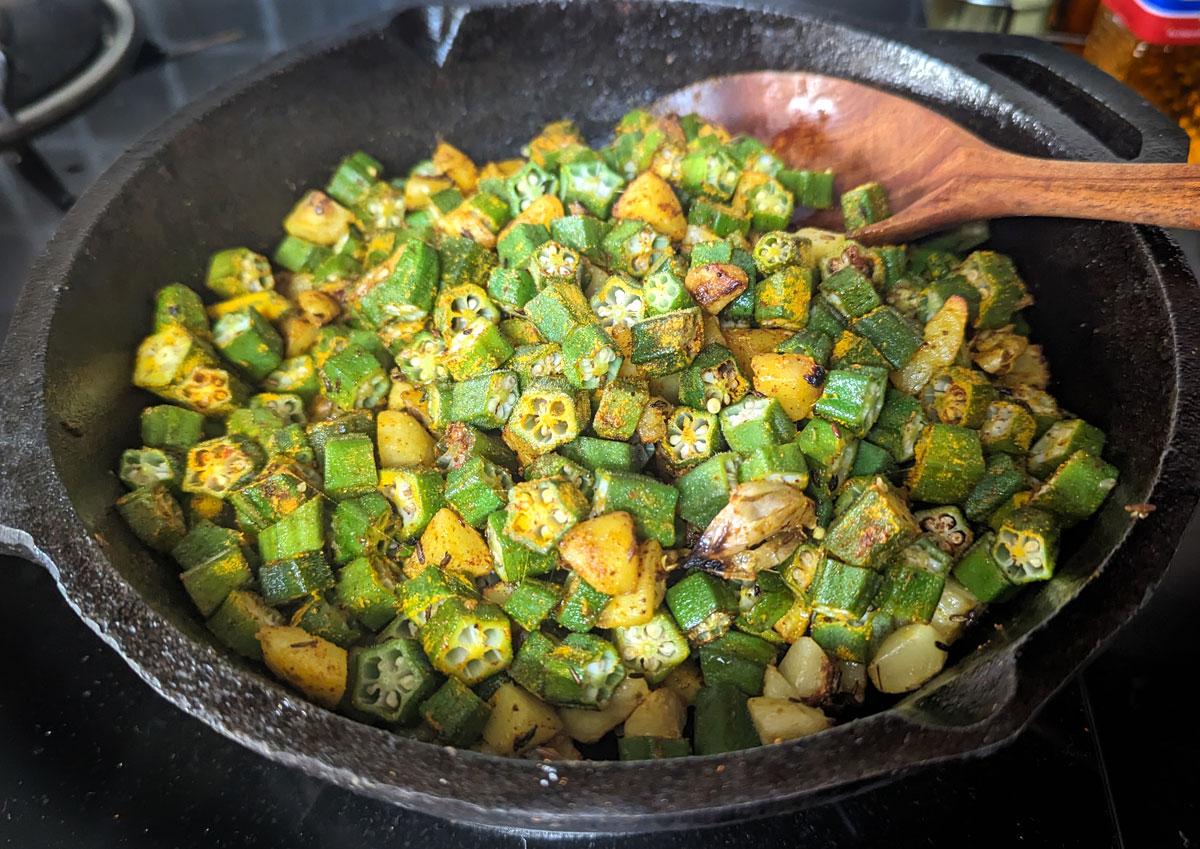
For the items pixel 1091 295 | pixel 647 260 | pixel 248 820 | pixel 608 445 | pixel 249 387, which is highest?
pixel 1091 295

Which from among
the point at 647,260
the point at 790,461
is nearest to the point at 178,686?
the point at 790,461

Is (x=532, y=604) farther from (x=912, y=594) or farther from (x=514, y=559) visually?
(x=912, y=594)

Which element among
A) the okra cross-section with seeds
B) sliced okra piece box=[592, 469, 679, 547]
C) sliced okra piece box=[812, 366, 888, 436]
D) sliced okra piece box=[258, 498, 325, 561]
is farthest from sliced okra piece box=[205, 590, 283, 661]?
sliced okra piece box=[812, 366, 888, 436]

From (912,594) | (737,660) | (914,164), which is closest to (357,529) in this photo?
(737,660)

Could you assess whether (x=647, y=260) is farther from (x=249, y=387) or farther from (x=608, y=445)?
(x=249, y=387)

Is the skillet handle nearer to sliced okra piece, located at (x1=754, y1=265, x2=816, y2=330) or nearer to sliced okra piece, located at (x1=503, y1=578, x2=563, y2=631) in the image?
sliced okra piece, located at (x1=503, y1=578, x2=563, y2=631)

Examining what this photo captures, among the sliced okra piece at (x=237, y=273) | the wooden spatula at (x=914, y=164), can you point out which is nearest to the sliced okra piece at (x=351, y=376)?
the sliced okra piece at (x=237, y=273)
